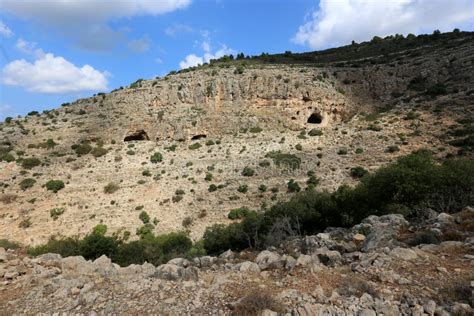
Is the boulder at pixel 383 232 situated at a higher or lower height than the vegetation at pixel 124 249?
higher

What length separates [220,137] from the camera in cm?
3728

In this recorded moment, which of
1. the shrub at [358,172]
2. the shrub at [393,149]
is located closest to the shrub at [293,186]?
the shrub at [358,172]

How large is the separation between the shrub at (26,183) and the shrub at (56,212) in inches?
175

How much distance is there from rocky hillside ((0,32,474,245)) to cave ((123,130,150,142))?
0.21 m

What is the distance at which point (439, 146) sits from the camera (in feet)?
90.4

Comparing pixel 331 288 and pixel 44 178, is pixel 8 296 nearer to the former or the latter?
pixel 331 288

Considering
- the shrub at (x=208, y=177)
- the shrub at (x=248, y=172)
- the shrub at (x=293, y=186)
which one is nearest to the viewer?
the shrub at (x=293, y=186)

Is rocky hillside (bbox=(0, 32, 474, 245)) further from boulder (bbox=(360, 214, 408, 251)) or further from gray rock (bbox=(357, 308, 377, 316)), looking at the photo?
gray rock (bbox=(357, 308, 377, 316))

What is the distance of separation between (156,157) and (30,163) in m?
11.1

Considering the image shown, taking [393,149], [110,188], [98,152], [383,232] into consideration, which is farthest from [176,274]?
[98,152]

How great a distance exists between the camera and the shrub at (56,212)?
26.4 m

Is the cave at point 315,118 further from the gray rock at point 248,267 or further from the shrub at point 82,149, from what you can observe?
the gray rock at point 248,267

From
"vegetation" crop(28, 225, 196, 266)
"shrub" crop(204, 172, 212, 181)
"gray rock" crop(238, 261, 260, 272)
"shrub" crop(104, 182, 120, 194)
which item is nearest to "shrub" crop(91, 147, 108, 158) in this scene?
"shrub" crop(104, 182, 120, 194)

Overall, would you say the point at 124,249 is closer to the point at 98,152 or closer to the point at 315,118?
the point at 98,152
